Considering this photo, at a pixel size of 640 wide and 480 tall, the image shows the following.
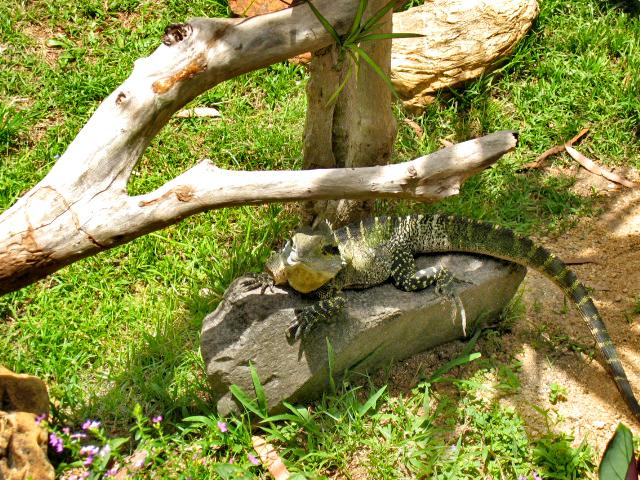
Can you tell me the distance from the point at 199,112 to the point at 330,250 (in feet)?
8.98

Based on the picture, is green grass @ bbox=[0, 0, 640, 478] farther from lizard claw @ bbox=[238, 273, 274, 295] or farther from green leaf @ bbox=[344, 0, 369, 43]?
green leaf @ bbox=[344, 0, 369, 43]

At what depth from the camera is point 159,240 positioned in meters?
5.47

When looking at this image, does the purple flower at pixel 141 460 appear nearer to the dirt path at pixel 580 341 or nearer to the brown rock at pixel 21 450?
the brown rock at pixel 21 450

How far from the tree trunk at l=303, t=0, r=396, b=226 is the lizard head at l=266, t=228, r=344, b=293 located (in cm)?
78

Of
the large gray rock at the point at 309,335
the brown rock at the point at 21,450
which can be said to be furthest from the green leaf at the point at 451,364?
the brown rock at the point at 21,450

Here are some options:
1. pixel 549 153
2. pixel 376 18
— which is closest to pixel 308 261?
pixel 376 18

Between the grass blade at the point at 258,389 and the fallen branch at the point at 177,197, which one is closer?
the fallen branch at the point at 177,197

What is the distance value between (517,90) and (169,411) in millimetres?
4408

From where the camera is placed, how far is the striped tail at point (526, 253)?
14.9ft

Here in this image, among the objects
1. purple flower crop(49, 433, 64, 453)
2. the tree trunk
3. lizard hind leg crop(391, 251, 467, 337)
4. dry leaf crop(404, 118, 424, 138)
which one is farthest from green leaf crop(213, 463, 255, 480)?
dry leaf crop(404, 118, 424, 138)

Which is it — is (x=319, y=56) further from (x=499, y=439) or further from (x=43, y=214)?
(x=499, y=439)

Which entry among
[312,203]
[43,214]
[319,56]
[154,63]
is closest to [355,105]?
[319,56]

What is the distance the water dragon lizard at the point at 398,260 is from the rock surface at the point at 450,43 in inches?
76.9

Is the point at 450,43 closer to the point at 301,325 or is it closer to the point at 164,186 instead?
the point at 301,325
